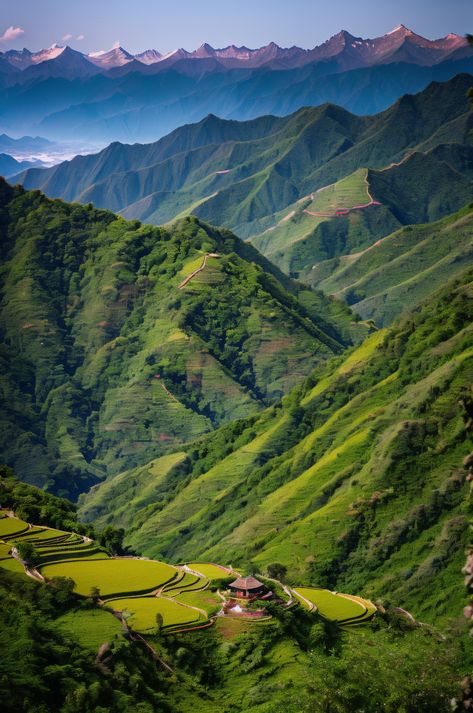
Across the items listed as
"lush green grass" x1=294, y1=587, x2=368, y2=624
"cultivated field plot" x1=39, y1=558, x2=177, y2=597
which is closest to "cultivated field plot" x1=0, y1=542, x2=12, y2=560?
"cultivated field plot" x1=39, y1=558, x2=177, y2=597

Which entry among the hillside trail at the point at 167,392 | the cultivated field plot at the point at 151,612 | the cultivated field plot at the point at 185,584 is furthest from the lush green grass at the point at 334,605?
the hillside trail at the point at 167,392

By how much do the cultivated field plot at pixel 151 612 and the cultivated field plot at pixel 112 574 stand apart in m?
1.50

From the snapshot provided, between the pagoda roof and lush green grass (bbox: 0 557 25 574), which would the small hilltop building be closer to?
the pagoda roof

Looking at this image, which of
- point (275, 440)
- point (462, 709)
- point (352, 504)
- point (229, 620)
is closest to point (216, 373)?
point (275, 440)

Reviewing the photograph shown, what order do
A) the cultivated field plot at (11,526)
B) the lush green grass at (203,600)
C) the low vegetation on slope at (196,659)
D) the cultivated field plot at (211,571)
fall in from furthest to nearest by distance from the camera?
the cultivated field plot at (211,571) < the cultivated field plot at (11,526) < the lush green grass at (203,600) < the low vegetation on slope at (196,659)

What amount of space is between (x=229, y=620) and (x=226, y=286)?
409 ft

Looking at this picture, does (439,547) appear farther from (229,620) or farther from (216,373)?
(216,373)

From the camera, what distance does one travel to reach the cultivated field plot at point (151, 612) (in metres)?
64.1

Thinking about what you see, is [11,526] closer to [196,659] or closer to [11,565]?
[11,565]

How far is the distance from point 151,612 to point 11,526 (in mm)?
15638

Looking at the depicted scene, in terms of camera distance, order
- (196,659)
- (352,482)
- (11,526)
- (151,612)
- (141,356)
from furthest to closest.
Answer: (141,356), (352,482), (11,526), (151,612), (196,659)

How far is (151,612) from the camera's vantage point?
217 ft

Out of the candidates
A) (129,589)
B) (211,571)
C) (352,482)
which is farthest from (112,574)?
(352,482)

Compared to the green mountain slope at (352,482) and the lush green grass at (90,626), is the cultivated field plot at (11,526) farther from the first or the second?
the green mountain slope at (352,482)
